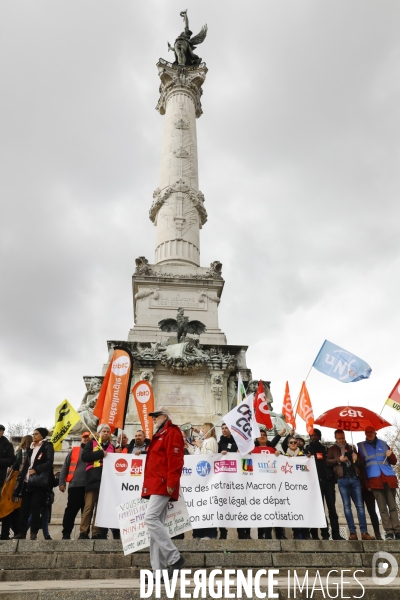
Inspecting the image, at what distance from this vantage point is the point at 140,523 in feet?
19.7

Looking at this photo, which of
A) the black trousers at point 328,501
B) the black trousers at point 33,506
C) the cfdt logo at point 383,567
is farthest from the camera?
the black trousers at point 328,501

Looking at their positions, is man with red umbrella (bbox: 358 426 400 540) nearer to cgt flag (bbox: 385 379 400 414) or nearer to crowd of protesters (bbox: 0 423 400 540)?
crowd of protesters (bbox: 0 423 400 540)

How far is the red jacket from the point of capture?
5.33 meters

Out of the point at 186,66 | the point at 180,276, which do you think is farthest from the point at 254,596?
the point at 186,66

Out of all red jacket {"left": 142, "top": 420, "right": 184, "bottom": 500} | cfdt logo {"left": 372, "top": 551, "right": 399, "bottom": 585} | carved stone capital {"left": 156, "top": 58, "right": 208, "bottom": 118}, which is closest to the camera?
red jacket {"left": 142, "top": 420, "right": 184, "bottom": 500}

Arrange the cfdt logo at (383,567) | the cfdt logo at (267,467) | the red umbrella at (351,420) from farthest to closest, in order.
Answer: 1. the red umbrella at (351,420)
2. the cfdt logo at (267,467)
3. the cfdt logo at (383,567)

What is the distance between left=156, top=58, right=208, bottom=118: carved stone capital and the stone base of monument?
26.5m

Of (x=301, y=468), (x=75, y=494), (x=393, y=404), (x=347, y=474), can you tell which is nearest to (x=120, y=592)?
(x=75, y=494)

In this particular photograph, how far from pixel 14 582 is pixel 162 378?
12.1m

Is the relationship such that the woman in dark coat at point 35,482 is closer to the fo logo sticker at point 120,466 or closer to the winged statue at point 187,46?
the fo logo sticker at point 120,466

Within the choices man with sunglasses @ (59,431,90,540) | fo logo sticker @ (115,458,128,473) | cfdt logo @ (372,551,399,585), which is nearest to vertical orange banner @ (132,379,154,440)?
man with sunglasses @ (59,431,90,540)

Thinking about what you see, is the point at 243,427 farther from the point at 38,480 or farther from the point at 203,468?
the point at 38,480

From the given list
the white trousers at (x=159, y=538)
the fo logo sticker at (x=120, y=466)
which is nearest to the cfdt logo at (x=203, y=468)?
the fo logo sticker at (x=120, y=466)

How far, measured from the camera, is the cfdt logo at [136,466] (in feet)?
27.2
